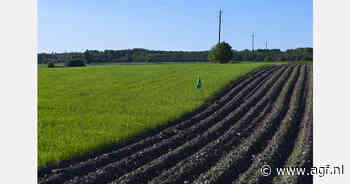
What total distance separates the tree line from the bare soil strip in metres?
57.5

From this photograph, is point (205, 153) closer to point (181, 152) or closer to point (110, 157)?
point (181, 152)

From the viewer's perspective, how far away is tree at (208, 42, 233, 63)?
6631cm

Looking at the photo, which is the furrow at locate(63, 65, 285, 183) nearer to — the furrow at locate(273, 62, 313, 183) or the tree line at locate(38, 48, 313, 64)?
the furrow at locate(273, 62, 313, 183)

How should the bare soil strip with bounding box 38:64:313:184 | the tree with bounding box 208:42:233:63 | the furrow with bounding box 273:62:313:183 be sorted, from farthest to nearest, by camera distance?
the tree with bounding box 208:42:233:63 → the bare soil strip with bounding box 38:64:313:184 → the furrow with bounding box 273:62:313:183

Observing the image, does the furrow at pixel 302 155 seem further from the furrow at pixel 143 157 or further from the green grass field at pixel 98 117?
the green grass field at pixel 98 117

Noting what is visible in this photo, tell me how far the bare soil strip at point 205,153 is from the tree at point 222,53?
54229 mm

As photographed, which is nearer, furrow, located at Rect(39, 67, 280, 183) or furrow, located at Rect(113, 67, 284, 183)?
furrow, located at Rect(113, 67, 284, 183)

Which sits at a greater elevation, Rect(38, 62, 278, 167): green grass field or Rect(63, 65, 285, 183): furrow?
Rect(38, 62, 278, 167): green grass field

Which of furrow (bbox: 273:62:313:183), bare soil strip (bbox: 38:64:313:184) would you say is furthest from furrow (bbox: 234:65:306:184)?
furrow (bbox: 273:62:313:183)

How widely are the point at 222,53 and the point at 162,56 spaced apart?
75.0 ft

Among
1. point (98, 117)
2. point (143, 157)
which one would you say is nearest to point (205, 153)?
point (143, 157)

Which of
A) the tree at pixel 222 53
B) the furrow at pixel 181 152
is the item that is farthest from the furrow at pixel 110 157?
the tree at pixel 222 53

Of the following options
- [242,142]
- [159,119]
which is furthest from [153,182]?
[159,119]

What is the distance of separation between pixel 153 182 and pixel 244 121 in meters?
6.12
